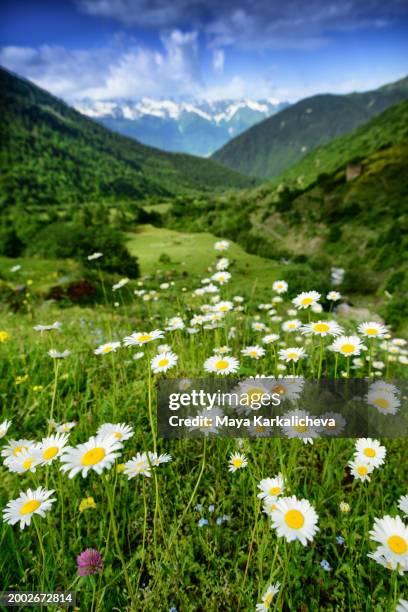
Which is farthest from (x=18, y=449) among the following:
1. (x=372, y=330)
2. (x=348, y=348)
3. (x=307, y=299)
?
(x=372, y=330)

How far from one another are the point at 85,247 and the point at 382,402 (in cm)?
2877

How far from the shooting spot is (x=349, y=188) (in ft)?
81.9

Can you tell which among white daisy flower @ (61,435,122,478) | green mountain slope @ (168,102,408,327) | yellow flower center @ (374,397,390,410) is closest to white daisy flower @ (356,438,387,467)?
yellow flower center @ (374,397,390,410)

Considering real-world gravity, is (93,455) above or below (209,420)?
above

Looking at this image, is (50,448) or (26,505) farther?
(50,448)

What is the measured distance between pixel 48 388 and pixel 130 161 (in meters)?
216

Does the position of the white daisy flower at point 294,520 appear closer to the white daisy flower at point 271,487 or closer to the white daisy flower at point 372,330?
the white daisy flower at point 271,487

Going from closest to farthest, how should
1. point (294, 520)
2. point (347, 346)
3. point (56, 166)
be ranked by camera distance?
1. point (294, 520)
2. point (347, 346)
3. point (56, 166)

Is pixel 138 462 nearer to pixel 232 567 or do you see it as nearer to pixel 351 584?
pixel 232 567

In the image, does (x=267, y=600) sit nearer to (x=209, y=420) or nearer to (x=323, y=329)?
(x=209, y=420)

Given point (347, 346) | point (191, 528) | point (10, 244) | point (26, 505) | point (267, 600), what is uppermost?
point (347, 346)

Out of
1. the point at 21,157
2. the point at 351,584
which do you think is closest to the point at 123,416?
the point at 351,584

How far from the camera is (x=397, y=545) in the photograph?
122cm

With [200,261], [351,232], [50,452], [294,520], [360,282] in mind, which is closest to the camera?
[294,520]
